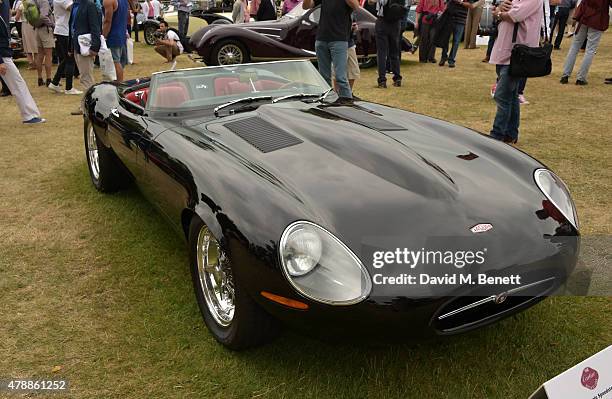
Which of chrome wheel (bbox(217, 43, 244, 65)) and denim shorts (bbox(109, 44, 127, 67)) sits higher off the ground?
denim shorts (bbox(109, 44, 127, 67))

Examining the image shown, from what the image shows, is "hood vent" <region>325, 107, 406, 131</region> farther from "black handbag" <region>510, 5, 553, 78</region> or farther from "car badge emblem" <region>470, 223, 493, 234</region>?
"black handbag" <region>510, 5, 553, 78</region>

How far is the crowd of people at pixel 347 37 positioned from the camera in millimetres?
4945

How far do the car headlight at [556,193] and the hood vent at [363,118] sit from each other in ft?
2.67

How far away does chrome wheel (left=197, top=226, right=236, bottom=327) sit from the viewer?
2346 millimetres

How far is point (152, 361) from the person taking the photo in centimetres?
229

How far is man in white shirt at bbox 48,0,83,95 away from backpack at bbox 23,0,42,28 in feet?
1.49

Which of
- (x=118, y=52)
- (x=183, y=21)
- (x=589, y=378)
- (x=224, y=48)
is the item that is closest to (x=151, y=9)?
(x=183, y=21)

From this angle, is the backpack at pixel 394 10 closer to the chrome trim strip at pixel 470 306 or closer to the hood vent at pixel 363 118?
the hood vent at pixel 363 118

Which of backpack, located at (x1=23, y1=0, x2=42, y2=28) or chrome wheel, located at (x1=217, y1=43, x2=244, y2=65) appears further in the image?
chrome wheel, located at (x1=217, y1=43, x2=244, y2=65)

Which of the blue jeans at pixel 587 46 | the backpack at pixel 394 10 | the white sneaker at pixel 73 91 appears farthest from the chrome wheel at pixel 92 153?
the blue jeans at pixel 587 46

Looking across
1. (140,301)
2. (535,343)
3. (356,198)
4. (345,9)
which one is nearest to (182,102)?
(140,301)

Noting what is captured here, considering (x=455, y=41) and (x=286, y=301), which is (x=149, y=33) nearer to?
(x=455, y=41)

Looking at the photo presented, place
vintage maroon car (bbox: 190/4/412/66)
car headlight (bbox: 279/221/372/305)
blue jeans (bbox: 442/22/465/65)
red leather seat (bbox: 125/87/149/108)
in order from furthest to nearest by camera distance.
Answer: blue jeans (bbox: 442/22/465/65)
vintage maroon car (bbox: 190/4/412/66)
red leather seat (bbox: 125/87/149/108)
car headlight (bbox: 279/221/372/305)

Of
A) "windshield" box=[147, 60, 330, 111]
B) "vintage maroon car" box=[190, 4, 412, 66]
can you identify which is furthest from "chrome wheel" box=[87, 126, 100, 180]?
"vintage maroon car" box=[190, 4, 412, 66]
